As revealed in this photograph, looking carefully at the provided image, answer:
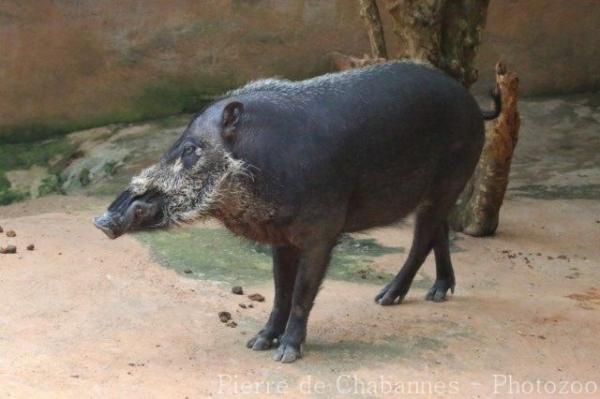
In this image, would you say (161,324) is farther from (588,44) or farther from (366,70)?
(588,44)

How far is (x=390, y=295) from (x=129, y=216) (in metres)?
1.87

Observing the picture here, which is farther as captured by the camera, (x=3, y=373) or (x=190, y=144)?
(x=190, y=144)

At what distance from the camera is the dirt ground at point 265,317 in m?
4.59

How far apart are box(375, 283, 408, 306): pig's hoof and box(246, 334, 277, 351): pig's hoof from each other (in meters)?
1.03

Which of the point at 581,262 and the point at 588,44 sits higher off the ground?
the point at 588,44

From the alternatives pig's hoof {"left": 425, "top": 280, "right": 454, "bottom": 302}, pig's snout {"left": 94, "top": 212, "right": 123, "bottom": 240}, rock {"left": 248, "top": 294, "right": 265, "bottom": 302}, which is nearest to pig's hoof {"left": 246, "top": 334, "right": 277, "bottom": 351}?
rock {"left": 248, "top": 294, "right": 265, "bottom": 302}

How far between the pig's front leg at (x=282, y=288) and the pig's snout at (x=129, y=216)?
71 centimetres

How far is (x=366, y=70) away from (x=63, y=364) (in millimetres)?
2338

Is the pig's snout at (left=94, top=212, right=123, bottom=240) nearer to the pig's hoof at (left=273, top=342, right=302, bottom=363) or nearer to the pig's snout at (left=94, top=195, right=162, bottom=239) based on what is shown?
the pig's snout at (left=94, top=195, right=162, bottom=239)

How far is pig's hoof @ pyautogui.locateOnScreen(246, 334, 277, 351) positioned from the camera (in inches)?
202

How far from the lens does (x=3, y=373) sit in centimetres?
446

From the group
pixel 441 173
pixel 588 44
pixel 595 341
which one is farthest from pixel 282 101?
pixel 588 44

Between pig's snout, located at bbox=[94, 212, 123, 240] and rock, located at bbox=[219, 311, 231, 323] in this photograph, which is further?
rock, located at bbox=[219, 311, 231, 323]

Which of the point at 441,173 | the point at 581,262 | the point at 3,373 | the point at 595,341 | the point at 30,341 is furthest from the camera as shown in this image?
the point at 581,262
